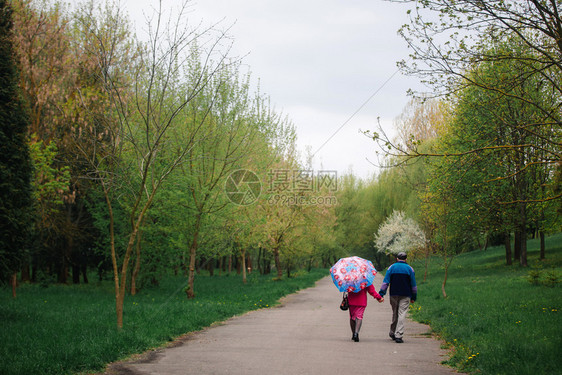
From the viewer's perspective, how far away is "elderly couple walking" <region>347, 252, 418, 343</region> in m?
9.80

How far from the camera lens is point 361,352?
828 cm

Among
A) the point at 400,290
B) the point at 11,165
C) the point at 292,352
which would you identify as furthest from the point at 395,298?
the point at 11,165

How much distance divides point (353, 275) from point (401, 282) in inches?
45.7

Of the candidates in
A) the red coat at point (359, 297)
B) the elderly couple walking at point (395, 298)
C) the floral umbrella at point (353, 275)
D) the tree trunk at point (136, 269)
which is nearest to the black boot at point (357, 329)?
the elderly couple walking at point (395, 298)

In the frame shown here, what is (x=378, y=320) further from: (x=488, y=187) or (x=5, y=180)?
(x=488, y=187)

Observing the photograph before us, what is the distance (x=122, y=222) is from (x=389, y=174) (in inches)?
1380

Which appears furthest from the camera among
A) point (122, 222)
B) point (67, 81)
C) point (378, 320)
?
point (122, 222)

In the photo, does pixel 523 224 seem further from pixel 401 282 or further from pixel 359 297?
pixel 359 297

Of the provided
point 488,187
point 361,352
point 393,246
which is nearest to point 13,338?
point 361,352

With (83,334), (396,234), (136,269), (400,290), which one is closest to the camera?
(83,334)

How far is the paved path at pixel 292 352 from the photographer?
6.87 m

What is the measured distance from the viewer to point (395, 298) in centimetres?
1026

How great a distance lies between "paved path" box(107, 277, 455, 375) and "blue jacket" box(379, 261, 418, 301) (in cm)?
98

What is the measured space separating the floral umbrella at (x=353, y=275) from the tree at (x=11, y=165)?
10978mm
